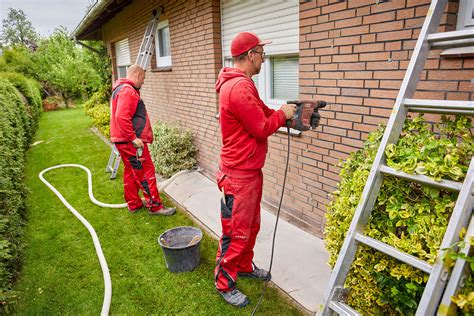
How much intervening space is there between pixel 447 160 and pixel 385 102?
1.26m

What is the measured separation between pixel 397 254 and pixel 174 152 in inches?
192

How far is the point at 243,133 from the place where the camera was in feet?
8.61

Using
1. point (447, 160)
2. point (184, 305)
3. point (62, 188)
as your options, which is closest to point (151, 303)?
point (184, 305)

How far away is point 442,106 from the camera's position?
1.65m

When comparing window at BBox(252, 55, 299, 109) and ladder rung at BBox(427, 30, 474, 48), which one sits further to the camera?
window at BBox(252, 55, 299, 109)

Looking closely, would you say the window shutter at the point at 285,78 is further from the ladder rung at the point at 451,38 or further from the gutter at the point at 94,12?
the gutter at the point at 94,12

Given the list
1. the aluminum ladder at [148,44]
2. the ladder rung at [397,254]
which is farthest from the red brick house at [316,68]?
the ladder rung at [397,254]

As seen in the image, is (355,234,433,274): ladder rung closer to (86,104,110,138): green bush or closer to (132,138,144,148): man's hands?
(132,138,144,148): man's hands

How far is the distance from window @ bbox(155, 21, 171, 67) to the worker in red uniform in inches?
107

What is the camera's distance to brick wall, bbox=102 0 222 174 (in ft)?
17.4

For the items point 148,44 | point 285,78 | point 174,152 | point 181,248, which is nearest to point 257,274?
point 181,248

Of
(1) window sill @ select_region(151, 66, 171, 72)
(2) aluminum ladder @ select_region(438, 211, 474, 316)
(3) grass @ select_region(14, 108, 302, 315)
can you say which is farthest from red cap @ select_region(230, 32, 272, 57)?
(1) window sill @ select_region(151, 66, 171, 72)

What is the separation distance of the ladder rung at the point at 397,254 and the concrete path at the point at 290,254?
1.21 metres

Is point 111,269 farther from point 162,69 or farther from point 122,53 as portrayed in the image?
point 122,53
